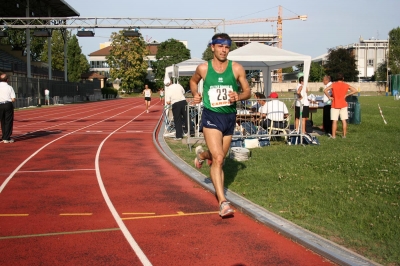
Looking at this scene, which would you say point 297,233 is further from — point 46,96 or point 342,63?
point 342,63

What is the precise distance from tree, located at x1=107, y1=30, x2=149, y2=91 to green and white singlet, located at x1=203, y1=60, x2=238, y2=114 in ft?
313

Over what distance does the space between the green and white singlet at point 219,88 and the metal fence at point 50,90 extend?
38128 mm

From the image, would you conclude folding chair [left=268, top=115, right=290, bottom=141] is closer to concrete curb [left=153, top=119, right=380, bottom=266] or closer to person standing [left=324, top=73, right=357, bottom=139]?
person standing [left=324, top=73, right=357, bottom=139]

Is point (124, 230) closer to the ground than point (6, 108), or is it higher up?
closer to the ground

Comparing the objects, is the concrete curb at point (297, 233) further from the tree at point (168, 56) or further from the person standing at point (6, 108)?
the tree at point (168, 56)

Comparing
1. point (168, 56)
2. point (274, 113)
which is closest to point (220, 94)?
point (274, 113)

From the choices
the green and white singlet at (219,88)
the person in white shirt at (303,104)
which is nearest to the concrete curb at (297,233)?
the green and white singlet at (219,88)

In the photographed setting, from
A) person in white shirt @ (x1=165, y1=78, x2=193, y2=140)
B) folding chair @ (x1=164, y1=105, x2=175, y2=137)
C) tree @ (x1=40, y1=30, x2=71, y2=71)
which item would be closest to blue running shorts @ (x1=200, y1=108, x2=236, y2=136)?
person in white shirt @ (x1=165, y1=78, x2=193, y2=140)

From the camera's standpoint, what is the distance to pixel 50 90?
53.3 meters

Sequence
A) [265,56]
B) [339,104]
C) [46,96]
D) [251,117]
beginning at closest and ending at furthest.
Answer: [251,117], [339,104], [265,56], [46,96]

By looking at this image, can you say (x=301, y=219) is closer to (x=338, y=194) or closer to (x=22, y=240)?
(x=338, y=194)

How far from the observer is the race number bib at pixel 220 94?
6402mm

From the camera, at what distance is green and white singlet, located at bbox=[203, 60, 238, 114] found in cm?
641

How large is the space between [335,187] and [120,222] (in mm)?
3441
